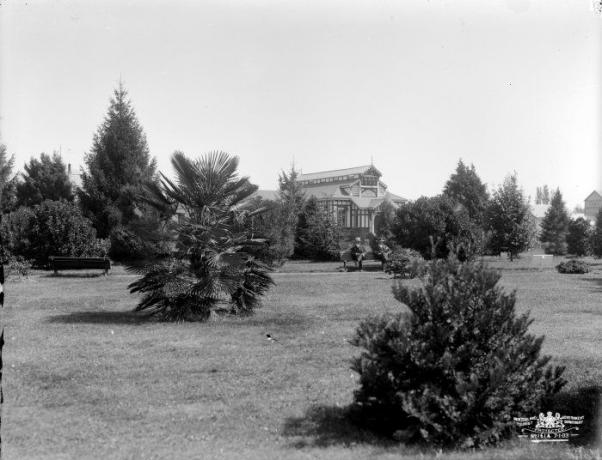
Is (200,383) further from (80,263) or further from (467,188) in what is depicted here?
(467,188)

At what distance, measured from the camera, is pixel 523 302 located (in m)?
16.4

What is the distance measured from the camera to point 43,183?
1811 inches

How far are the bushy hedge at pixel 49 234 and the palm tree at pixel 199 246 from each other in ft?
60.2

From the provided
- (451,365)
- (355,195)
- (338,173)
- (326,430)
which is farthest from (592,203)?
(326,430)

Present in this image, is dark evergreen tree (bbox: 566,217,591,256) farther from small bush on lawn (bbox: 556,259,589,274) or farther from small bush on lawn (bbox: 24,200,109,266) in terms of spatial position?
small bush on lawn (bbox: 24,200,109,266)

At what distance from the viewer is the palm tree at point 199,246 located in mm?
12414

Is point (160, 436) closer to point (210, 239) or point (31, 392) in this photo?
point (31, 392)

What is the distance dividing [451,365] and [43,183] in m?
46.2

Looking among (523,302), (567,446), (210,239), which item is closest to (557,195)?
(523,302)

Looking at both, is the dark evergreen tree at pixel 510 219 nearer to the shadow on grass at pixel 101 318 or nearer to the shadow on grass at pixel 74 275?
the shadow on grass at pixel 74 275

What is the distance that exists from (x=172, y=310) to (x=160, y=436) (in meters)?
7.20

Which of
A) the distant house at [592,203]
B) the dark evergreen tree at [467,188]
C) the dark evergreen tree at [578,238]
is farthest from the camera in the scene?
the distant house at [592,203]

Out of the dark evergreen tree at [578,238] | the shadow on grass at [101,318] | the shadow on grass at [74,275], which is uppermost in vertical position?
the dark evergreen tree at [578,238]

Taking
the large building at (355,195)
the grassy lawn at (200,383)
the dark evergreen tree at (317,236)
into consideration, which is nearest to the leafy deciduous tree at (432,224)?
the dark evergreen tree at (317,236)
